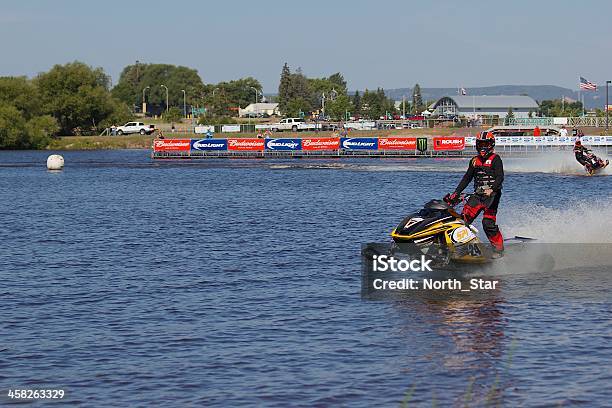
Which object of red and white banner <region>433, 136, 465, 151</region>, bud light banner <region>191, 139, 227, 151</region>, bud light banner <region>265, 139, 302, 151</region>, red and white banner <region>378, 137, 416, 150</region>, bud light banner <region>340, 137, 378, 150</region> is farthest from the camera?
bud light banner <region>191, 139, 227, 151</region>

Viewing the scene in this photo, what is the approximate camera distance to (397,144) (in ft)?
271

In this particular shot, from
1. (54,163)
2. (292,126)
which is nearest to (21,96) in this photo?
(292,126)

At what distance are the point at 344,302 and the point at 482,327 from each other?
9.86 ft

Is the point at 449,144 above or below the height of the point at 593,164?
above

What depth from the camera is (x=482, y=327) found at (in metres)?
14.4

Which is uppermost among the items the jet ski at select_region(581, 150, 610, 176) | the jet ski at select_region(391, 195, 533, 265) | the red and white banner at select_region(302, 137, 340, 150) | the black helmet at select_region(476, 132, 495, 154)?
the black helmet at select_region(476, 132, 495, 154)

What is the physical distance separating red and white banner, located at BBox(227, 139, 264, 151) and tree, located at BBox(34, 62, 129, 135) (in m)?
59.4

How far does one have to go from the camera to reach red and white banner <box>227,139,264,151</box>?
8519 cm

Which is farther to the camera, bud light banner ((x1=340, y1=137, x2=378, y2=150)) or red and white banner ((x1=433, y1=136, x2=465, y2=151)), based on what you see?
bud light banner ((x1=340, y1=137, x2=378, y2=150))

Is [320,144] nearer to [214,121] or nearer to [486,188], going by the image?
[486,188]

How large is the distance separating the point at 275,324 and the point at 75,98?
12967 cm

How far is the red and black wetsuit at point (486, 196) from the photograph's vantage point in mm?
17891

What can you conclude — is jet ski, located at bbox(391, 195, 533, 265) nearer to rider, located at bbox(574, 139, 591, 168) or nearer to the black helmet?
the black helmet

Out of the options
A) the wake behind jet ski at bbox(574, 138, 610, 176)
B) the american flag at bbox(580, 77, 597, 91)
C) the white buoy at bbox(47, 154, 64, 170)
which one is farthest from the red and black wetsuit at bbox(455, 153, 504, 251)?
the american flag at bbox(580, 77, 597, 91)
